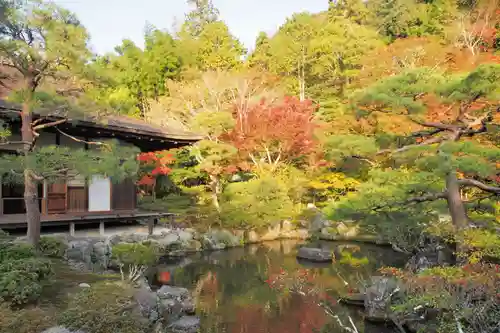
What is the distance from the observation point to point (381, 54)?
21859mm

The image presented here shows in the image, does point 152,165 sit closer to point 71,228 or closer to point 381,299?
point 71,228

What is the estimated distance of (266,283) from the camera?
1090cm

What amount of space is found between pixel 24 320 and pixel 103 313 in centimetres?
89

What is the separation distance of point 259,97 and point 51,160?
15310 millimetres

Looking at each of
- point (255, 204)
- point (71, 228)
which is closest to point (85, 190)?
point (71, 228)

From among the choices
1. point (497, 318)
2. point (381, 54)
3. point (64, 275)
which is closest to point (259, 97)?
point (381, 54)

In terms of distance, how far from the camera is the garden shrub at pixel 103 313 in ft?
16.8

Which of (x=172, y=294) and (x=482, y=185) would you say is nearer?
(x=482, y=185)

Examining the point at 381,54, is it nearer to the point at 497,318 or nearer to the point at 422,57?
the point at 422,57

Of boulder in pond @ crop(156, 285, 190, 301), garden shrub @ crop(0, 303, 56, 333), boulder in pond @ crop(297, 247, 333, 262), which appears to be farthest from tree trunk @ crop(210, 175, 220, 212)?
garden shrub @ crop(0, 303, 56, 333)

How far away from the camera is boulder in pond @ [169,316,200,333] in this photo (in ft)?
23.1

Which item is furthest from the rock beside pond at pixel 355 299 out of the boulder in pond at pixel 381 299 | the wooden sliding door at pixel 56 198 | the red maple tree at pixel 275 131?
the red maple tree at pixel 275 131

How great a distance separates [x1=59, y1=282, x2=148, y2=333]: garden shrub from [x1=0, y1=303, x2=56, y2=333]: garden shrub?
0.19m

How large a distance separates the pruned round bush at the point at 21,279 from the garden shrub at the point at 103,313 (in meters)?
0.52
